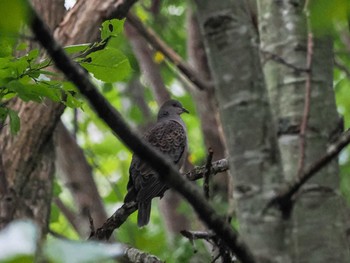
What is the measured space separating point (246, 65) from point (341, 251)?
20.8 inches

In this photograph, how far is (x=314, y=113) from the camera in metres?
1.89

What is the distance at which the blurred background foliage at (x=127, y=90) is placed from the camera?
1.06m

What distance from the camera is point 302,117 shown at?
6.05 ft

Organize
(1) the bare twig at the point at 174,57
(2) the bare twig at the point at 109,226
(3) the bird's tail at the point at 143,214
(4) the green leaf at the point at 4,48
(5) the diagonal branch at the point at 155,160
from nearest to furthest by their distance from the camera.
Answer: (5) the diagonal branch at the point at 155,160 → (4) the green leaf at the point at 4,48 → (2) the bare twig at the point at 109,226 → (3) the bird's tail at the point at 143,214 → (1) the bare twig at the point at 174,57

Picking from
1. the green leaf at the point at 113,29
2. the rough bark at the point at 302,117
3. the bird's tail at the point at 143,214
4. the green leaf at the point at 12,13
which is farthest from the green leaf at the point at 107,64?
the bird's tail at the point at 143,214

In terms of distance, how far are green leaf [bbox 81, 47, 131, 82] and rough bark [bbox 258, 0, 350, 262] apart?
1.66ft

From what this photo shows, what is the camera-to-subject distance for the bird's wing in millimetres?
5395

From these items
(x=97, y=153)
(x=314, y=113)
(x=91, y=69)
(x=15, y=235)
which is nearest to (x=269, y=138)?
(x=314, y=113)

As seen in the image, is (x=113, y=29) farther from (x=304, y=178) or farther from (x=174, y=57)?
(x=174, y=57)

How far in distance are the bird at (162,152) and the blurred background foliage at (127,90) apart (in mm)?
401

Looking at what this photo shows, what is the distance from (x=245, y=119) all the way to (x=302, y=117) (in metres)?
0.38

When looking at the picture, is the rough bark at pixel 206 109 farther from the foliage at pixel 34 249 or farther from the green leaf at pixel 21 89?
the foliage at pixel 34 249

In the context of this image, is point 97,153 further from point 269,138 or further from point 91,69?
point 269,138

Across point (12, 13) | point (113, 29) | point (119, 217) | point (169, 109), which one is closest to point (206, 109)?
Result: point (169, 109)
